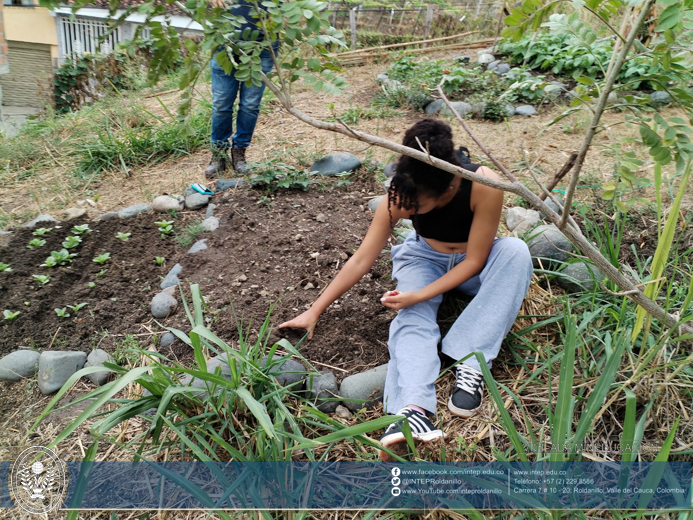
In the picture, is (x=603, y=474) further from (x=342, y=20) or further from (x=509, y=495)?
(x=342, y=20)

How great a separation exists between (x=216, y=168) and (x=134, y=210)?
71 centimetres

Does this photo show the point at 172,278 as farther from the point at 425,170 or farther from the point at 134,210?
the point at 425,170

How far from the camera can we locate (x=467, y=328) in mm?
1846

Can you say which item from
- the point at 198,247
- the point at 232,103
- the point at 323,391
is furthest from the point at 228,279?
the point at 232,103

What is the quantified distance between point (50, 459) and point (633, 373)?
2.15 metres

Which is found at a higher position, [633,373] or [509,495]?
[633,373]

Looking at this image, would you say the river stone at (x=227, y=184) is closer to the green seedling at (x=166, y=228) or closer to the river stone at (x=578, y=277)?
the green seedling at (x=166, y=228)

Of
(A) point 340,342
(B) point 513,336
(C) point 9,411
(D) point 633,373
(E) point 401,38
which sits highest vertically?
(E) point 401,38

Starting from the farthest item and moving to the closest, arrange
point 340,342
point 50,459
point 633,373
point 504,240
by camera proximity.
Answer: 1. point 340,342
2. point 504,240
3. point 50,459
4. point 633,373

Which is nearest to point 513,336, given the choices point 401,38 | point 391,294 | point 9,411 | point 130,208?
point 391,294

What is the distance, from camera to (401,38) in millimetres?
9367

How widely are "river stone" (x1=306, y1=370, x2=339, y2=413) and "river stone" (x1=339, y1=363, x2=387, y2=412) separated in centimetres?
4

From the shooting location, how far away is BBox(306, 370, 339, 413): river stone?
1835mm

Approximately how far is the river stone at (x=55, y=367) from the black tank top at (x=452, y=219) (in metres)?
1.68
